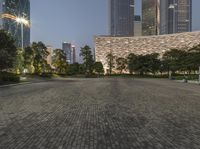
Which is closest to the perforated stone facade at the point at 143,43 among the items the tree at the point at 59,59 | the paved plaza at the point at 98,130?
the tree at the point at 59,59

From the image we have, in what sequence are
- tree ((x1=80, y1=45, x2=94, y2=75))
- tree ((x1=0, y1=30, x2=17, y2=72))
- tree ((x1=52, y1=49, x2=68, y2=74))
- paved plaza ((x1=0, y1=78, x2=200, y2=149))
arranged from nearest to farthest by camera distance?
paved plaza ((x1=0, y1=78, x2=200, y2=149)), tree ((x1=0, y1=30, x2=17, y2=72)), tree ((x1=52, y1=49, x2=68, y2=74)), tree ((x1=80, y1=45, x2=94, y2=75))

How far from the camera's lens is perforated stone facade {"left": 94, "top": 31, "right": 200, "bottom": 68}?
152 meters

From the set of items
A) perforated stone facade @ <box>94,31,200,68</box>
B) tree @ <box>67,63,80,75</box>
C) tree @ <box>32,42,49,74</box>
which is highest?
perforated stone facade @ <box>94,31,200,68</box>

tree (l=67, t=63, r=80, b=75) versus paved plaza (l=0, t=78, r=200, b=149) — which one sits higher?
tree (l=67, t=63, r=80, b=75)

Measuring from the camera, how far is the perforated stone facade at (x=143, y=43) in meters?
152

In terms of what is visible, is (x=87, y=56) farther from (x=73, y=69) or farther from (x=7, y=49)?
(x=7, y=49)

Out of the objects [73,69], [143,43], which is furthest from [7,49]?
[143,43]

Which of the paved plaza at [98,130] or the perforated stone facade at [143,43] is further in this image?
the perforated stone facade at [143,43]

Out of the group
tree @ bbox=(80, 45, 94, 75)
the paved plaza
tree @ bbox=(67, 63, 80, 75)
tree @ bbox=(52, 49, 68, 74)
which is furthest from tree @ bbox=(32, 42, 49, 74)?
the paved plaza

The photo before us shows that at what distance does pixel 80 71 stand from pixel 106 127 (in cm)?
11313

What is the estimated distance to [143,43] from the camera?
176 m

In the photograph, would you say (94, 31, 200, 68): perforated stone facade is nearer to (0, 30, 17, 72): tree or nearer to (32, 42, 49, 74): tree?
(32, 42, 49, 74): tree

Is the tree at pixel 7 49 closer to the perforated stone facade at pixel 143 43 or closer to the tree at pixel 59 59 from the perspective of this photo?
the tree at pixel 59 59

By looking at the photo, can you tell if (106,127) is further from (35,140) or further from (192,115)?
(192,115)
